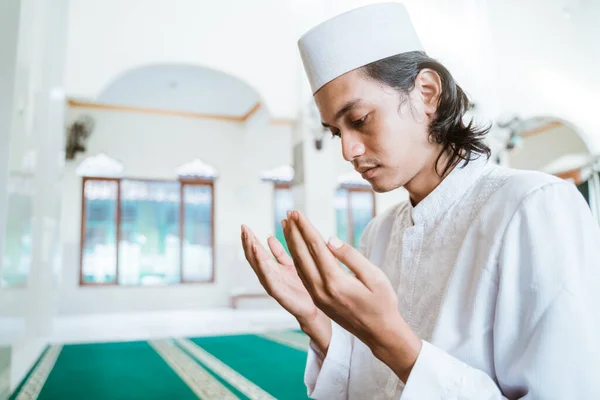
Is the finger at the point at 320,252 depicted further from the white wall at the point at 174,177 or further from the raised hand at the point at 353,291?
the white wall at the point at 174,177

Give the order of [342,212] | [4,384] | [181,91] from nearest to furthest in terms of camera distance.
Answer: [4,384], [181,91], [342,212]

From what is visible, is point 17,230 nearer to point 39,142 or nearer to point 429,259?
point 39,142

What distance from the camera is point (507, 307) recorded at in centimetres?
89

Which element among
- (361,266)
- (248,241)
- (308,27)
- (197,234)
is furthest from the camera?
(197,234)

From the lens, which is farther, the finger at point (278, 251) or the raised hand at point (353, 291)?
the finger at point (278, 251)

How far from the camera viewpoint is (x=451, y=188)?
1173 mm

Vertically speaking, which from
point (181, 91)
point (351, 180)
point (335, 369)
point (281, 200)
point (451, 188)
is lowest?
point (335, 369)

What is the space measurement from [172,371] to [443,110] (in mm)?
3091

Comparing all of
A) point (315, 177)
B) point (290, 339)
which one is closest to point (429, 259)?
point (290, 339)

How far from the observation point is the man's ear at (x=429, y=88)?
3.99 feet

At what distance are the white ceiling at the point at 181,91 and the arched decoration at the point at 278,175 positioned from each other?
1399 mm

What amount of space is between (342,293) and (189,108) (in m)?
10.3

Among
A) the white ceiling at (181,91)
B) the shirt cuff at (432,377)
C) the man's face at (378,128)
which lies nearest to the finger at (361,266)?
the shirt cuff at (432,377)

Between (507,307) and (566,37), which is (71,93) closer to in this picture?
(507,307)
